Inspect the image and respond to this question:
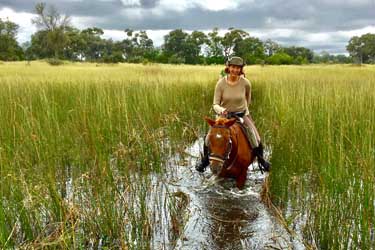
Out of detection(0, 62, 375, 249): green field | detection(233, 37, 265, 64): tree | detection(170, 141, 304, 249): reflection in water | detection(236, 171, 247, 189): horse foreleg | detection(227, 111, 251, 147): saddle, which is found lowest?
detection(170, 141, 304, 249): reflection in water

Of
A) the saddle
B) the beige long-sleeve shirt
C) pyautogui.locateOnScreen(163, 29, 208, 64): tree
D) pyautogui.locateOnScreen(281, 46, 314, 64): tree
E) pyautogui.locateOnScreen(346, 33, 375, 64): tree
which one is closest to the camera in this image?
the saddle

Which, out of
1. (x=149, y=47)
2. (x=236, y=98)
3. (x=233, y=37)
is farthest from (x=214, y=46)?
(x=236, y=98)

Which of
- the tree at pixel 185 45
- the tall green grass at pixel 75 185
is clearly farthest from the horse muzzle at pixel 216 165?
the tree at pixel 185 45

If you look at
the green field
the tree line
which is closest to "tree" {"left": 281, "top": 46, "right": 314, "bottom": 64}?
the tree line

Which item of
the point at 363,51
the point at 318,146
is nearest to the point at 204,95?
the point at 318,146

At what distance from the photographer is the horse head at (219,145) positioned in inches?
171

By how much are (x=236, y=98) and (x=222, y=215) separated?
6.12 ft

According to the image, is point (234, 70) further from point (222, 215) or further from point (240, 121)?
point (222, 215)

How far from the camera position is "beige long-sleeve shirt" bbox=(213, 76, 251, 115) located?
5.50m

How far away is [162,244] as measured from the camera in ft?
11.9

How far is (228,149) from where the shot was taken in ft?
14.8

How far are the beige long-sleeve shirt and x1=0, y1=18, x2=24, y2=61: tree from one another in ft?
173

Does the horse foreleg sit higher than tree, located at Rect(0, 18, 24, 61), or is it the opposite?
tree, located at Rect(0, 18, 24, 61)

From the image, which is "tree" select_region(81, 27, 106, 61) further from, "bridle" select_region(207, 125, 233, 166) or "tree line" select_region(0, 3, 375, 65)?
"bridle" select_region(207, 125, 233, 166)
